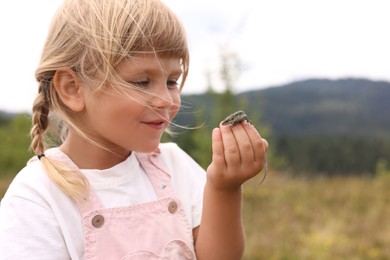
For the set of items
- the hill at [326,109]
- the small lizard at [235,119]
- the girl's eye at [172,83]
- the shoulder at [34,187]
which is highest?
the girl's eye at [172,83]

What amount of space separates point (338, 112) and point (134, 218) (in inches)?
886

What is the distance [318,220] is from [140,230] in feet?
14.2

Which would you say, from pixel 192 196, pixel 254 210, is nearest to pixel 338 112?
pixel 254 210

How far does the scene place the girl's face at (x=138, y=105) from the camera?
1.44 meters

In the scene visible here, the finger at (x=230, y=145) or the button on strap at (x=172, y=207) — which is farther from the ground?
the finger at (x=230, y=145)

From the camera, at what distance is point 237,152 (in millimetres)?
1364

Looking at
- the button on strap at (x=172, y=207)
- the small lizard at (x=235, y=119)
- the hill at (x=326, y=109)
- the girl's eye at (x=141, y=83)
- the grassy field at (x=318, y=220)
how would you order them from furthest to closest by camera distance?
the hill at (x=326, y=109), the grassy field at (x=318, y=220), the button on strap at (x=172, y=207), the girl's eye at (x=141, y=83), the small lizard at (x=235, y=119)

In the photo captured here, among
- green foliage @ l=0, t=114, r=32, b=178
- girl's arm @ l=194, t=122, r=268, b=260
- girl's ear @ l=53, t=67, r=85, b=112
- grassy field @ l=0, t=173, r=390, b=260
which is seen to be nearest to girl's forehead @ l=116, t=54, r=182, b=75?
girl's ear @ l=53, t=67, r=85, b=112

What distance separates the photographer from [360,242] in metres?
4.60

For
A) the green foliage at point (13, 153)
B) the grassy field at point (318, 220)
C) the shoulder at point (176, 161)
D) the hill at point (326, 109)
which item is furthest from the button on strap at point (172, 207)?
the hill at point (326, 109)

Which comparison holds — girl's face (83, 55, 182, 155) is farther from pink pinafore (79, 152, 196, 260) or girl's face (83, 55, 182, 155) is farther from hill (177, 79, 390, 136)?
hill (177, 79, 390, 136)

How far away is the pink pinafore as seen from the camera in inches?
57.6

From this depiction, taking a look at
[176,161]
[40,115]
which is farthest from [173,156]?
[40,115]

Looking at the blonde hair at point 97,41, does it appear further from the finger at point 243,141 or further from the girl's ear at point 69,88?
the finger at point 243,141
